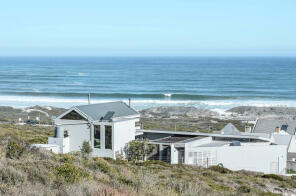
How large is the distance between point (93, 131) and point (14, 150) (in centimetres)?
819

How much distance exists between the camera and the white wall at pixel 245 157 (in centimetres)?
1986

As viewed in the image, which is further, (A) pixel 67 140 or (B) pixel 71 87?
(B) pixel 71 87

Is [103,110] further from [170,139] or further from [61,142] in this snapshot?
[170,139]

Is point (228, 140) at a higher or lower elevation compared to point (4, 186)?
lower

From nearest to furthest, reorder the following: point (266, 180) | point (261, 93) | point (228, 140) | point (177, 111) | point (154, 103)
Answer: point (266, 180) → point (228, 140) → point (177, 111) → point (154, 103) → point (261, 93)

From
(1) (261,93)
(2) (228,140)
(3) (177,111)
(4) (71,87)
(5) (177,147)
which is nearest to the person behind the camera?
(5) (177,147)

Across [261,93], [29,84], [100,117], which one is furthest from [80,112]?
[29,84]

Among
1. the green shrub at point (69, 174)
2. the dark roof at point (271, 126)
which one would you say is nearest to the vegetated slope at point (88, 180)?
the green shrub at point (69, 174)

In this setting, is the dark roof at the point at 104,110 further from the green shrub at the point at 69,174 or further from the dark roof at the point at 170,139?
the green shrub at the point at 69,174

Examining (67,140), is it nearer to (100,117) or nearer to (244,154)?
(100,117)

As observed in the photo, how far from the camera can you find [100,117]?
20.2 meters

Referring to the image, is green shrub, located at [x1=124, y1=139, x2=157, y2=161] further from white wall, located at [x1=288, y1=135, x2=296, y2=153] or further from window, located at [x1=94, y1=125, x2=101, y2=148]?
white wall, located at [x1=288, y1=135, x2=296, y2=153]

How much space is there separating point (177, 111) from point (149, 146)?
34.1 m

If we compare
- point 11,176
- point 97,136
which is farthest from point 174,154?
point 11,176
